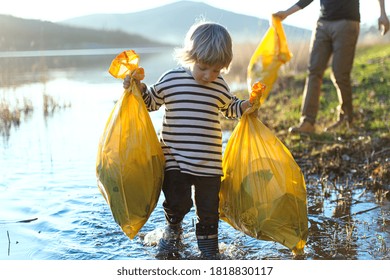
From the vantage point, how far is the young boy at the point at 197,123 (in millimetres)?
3199

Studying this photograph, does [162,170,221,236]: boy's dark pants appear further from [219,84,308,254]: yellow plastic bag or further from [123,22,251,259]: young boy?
[219,84,308,254]: yellow plastic bag

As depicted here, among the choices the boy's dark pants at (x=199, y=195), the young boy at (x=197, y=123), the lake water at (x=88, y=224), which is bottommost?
the lake water at (x=88, y=224)

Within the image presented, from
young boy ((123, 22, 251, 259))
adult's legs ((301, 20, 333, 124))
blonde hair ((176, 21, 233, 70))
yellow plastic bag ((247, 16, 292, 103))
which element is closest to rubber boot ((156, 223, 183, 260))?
young boy ((123, 22, 251, 259))

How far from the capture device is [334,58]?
639 centimetres

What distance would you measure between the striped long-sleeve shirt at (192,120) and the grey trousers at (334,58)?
129 inches

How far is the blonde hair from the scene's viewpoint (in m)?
3.10

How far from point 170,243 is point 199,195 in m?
0.47

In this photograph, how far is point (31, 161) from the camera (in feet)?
20.7

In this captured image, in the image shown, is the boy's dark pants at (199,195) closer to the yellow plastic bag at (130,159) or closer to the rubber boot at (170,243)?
the yellow plastic bag at (130,159)

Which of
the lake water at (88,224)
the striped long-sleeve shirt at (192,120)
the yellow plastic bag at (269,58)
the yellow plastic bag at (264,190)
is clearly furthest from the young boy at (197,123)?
the yellow plastic bag at (269,58)

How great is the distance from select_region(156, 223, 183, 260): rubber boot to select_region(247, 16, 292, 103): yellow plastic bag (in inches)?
60.9

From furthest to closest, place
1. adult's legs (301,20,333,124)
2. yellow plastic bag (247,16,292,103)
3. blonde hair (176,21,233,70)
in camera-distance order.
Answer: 1. adult's legs (301,20,333,124)
2. yellow plastic bag (247,16,292,103)
3. blonde hair (176,21,233,70)

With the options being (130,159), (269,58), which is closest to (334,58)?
(269,58)

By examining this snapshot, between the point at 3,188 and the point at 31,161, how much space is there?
1.07 m
